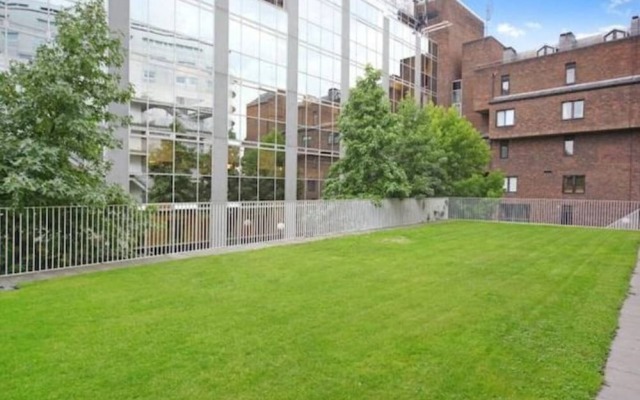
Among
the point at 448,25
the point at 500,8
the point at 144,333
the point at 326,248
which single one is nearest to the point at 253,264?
the point at 326,248

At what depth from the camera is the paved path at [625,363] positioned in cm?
399

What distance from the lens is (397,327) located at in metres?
5.71

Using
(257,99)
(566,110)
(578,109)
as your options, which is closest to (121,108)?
(257,99)

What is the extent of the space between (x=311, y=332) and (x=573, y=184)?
30.1m

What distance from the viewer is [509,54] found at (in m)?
37.2

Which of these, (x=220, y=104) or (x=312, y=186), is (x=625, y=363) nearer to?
(x=220, y=104)

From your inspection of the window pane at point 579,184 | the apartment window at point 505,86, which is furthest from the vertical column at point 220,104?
the window pane at point 579,184

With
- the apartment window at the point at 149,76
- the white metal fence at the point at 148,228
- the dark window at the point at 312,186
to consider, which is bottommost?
the white metal fence at the point at 148,228

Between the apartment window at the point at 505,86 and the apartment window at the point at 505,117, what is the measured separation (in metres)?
1.62

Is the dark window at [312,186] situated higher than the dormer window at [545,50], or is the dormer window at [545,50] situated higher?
the dormer window at [545,50]

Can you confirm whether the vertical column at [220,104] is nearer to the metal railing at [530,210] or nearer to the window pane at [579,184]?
the metal railing at [530,210]

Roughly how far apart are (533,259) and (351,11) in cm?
2158

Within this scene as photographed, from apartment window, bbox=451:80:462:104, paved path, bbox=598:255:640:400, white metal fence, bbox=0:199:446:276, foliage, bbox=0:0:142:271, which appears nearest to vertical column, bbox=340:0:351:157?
white metal fence, bbox=0:199:446:276

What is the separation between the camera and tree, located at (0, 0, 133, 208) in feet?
30.4
